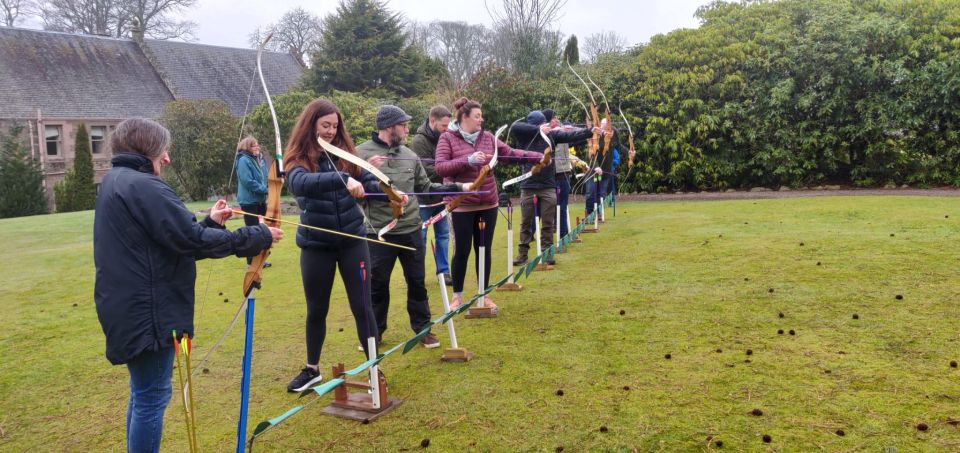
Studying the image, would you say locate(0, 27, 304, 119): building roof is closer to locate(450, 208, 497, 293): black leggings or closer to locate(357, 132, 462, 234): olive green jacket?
locate(450, 208, 497, 293): black leggings

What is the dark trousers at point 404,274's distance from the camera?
5457 millimetres

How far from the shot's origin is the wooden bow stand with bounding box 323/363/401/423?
4.28m

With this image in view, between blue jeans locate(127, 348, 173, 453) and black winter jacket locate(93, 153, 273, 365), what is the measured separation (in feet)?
0.40

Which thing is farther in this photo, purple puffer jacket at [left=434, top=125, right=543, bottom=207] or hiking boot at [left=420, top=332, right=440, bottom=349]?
purple puffer jacket at [left=434, top=125, right=543, bottom=207]

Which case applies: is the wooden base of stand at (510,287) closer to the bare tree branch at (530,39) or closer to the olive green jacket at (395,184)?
the olive green jacket at (395,184)

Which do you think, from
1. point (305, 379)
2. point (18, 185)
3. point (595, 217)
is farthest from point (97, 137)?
point (305, 379)

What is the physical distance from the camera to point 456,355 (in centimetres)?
522

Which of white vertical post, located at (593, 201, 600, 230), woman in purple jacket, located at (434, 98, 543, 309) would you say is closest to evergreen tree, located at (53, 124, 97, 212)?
white vertical post, located at (593, 201, 600, 230)

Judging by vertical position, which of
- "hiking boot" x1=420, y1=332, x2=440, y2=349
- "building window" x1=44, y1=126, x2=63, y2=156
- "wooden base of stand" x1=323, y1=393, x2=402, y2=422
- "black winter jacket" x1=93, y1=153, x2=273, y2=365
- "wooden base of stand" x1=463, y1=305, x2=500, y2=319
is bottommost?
"wooden base of stand" x1=323, y1=393, x2=402, y2=422

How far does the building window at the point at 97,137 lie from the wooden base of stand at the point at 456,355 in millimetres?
34457

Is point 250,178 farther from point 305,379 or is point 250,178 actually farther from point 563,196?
point 305,379

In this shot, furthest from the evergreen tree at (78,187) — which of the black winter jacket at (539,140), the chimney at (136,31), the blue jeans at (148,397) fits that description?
the blue jeans at (148,397)

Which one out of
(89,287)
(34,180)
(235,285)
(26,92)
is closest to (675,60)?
(235,285)

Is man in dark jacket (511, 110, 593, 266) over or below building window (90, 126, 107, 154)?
below
